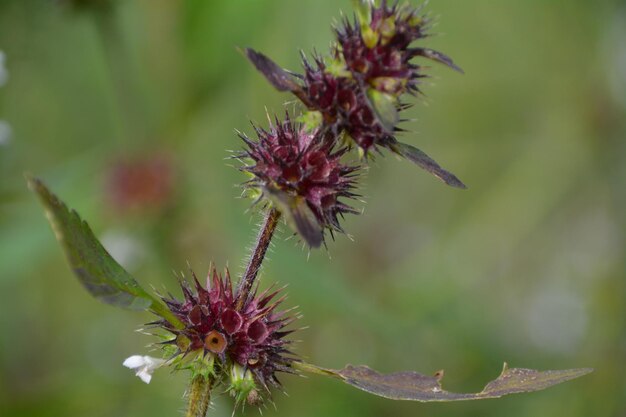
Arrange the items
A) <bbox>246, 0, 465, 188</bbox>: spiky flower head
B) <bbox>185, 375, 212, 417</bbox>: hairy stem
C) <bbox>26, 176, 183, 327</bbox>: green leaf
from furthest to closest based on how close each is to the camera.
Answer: <bbox>185, 375, 212, 417</bbox>: hairy stem, <bbox>246, 0, 465, 188</bbox>: spiky flower head, <bbox>26, 176, 183, 327</bbox>: green leaf

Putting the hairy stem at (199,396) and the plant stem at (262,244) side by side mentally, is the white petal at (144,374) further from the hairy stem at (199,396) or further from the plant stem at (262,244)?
the plant stem at (262,244)

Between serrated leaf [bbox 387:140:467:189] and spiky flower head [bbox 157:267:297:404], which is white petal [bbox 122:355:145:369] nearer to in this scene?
spiky flower head [bbox 157:267:297:404]

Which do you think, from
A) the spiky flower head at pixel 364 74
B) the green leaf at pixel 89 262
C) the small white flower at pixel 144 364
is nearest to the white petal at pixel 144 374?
the small white flower at pixel 144 364

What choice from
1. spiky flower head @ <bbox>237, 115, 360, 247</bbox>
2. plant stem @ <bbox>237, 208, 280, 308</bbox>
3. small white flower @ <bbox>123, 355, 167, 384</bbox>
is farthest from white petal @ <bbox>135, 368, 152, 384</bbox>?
spiky flower head @ <bbox>237, 115, 360, 247</bbox>

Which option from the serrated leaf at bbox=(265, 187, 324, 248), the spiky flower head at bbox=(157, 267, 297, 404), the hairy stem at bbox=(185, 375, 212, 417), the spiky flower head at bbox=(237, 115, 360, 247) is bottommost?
the hairy stem at bbox=(185, 375, 212, 417)

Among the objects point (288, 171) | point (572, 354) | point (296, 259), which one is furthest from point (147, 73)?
point (288, 171)

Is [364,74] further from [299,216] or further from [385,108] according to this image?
[299,216]

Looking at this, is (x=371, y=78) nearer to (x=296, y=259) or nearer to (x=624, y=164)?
(x=296, y=259)
